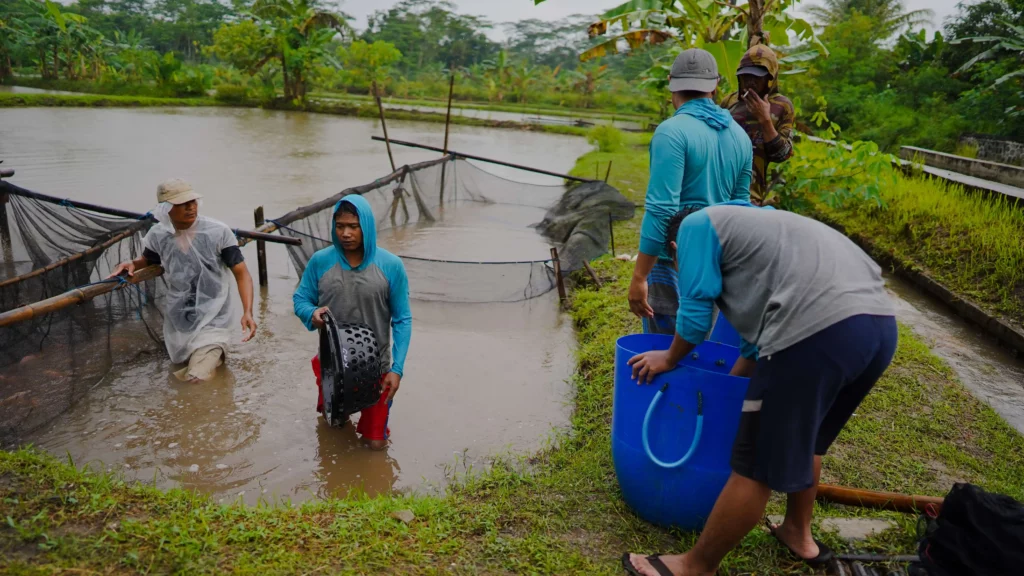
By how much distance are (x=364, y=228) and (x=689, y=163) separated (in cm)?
151

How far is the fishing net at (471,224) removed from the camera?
20.5 feet

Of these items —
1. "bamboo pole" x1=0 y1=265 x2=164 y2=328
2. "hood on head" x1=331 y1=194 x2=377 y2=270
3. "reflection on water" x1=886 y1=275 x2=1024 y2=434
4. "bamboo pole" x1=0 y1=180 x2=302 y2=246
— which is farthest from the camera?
"bamboo pole" x1=0 y1=180 x2=302 y2=246

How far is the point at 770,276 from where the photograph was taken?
193 cm

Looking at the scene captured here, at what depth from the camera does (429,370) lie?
506 centimetres

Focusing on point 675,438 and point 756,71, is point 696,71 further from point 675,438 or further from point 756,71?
point 675,438

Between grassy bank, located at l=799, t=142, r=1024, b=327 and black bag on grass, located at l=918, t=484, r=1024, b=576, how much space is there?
13.0 ft

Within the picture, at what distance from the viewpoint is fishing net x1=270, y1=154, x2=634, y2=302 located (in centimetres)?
625

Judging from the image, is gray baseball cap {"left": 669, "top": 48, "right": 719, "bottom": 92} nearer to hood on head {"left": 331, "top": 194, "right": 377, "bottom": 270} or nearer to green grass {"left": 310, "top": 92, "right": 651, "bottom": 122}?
hood on head {"left": 331, "top": 194, "right": 377, "bottom": 270}

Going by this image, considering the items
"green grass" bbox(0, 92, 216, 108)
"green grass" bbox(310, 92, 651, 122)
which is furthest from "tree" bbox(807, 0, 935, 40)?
"green grass" bbox(0, 92, 216, 108)

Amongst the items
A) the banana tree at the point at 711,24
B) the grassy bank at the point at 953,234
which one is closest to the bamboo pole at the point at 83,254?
the banana tree at the point at 711,24

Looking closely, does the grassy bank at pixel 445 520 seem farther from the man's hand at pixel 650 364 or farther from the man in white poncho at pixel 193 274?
the man in white poncho at pixel 193 274

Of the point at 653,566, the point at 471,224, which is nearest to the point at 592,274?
the point at 471,224

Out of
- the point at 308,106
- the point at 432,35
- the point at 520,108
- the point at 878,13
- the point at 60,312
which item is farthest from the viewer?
the point at 432,35

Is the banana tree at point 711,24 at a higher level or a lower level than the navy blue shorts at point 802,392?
higher
